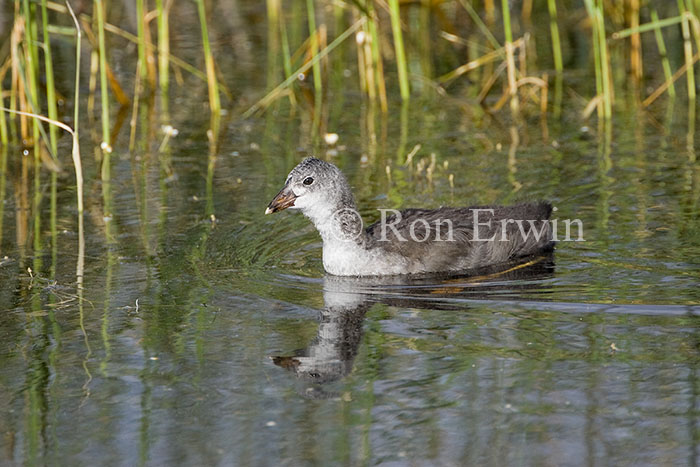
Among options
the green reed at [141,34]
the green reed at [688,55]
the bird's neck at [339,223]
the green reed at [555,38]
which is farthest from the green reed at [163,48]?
the green reed at [688,55]

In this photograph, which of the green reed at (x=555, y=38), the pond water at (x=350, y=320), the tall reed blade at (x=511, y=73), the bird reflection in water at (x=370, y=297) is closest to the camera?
the pond water at (x=350, y=320)

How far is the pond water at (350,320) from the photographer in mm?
4594

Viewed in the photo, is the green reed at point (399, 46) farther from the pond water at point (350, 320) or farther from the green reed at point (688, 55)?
the green reed at point (688, 55)

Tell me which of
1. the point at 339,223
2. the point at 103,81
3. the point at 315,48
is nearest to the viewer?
the point at 339,223

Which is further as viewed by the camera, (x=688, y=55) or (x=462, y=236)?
(x=688, y=55)

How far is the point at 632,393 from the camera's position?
485cm

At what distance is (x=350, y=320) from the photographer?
6.06 meters

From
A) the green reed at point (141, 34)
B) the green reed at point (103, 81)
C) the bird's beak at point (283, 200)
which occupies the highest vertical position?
the green reed at point (141, 34)

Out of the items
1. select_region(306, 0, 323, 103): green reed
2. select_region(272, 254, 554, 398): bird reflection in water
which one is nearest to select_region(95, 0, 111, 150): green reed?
select_region(306, 0, 323, 103): green reed

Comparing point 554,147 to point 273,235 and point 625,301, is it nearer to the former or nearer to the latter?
point 273,235

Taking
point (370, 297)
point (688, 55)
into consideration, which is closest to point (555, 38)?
point (688, 55)

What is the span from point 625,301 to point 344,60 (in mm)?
7985

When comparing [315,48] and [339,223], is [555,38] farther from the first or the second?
[339,223]

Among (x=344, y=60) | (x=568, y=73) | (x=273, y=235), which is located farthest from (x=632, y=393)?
(x=344, y=60)
